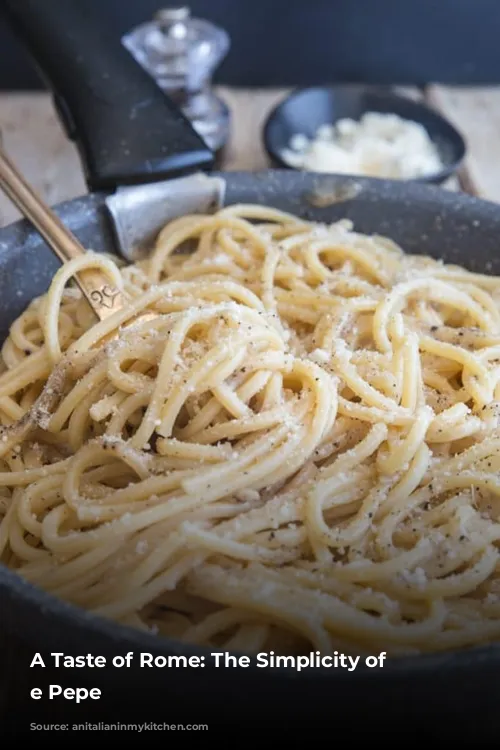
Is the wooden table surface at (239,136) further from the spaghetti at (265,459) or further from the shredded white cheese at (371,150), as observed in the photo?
the spaghetti at (265,459)

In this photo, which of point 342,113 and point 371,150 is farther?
point 342,113

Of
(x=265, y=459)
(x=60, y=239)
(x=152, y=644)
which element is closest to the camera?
(x=152, y=644)

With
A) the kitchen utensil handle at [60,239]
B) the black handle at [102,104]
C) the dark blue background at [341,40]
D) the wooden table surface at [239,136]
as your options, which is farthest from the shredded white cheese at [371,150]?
the kitchen utensil handle at [60,239]

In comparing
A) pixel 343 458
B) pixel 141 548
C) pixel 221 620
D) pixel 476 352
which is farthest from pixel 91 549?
pixel 476 352

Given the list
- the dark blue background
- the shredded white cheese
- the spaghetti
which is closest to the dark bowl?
the shredded white cheese

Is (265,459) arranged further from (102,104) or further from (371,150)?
(371,150)

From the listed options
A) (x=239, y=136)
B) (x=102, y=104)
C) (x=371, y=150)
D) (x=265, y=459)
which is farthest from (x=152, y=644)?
(x=239, y=136)

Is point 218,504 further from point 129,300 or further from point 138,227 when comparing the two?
point 138,227

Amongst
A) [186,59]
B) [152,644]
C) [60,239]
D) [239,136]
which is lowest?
[152,644]

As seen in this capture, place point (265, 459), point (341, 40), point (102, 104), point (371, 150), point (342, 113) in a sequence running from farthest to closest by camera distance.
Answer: point (341, 40) → point (342, 113) → point (371, 150) → point (102, 104) → point (265, 459)
